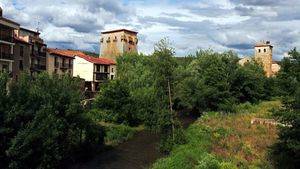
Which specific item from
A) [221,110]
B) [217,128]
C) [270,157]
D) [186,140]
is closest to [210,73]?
[221,110]

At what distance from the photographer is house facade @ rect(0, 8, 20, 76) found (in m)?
63.5

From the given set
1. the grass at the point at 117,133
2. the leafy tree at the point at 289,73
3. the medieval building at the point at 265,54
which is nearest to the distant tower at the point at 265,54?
the medieval building at the point at 265,54

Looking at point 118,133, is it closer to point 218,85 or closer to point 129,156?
point 129,156

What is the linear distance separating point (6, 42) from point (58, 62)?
88.2ft

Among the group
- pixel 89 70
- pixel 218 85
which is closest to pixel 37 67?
pixel 89 70

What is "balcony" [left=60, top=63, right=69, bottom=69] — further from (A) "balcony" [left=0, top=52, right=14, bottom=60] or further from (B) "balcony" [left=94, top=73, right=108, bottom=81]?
(A) "balcony" [left=0, top=52, right=14, bottom=60]

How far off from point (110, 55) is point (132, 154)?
257 ft

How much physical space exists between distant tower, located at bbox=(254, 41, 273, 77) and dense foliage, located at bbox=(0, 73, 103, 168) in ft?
312

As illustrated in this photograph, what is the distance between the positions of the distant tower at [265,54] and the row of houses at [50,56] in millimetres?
35071

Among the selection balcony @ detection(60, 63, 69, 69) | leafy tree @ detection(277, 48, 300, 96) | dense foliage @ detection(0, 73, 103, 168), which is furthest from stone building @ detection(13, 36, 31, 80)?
leafy tree @ detection(277, 48, 300, 96)

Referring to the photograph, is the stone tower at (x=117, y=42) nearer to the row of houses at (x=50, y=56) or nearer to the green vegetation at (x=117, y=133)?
the row of houses at (x=50, y=56)

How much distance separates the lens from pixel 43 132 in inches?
1420

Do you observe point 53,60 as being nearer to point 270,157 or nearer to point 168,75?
point 168,75

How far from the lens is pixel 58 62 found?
300 feet
